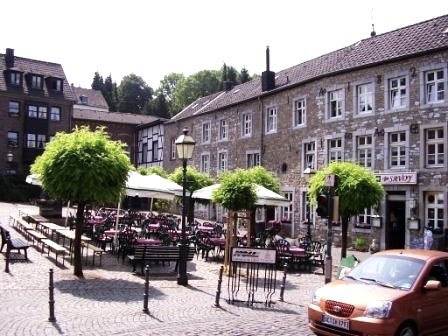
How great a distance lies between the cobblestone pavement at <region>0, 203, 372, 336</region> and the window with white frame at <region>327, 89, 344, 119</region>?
13127 millimetres

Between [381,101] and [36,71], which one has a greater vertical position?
[36,71]

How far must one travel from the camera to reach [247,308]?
10625 millimetres

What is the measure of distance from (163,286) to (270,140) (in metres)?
19.9

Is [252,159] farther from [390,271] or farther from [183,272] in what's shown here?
[390,271]

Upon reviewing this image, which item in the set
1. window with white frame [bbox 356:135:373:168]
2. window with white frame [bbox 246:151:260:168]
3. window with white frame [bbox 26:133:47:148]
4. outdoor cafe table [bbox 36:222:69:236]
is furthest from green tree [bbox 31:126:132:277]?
window with white frame [bbox 26:133:47:148]

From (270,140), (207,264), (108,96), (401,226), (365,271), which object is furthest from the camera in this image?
(108,96)

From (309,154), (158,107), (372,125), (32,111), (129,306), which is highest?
(158,107)

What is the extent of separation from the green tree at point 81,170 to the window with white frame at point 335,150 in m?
14.8

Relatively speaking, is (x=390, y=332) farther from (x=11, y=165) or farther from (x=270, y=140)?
(x=11, y=165)

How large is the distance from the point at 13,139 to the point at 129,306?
41767mm

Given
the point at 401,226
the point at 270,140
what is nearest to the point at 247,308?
the point at 401,226

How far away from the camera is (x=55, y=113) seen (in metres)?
50.2

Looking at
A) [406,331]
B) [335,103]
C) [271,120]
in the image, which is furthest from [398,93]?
[406,331]

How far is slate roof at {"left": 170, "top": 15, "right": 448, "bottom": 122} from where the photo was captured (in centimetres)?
2288
